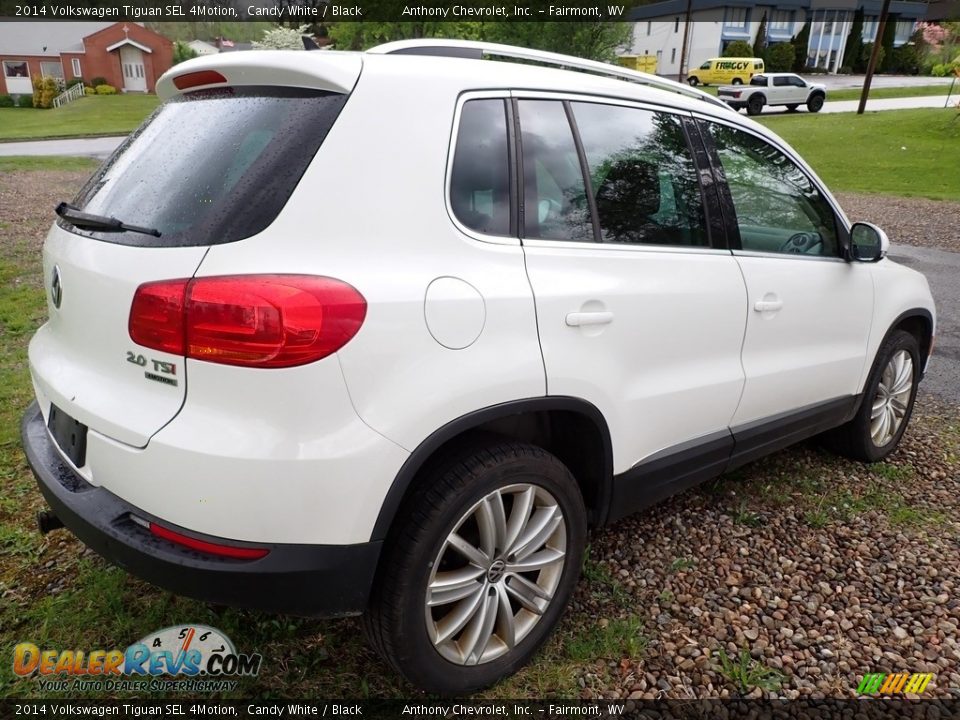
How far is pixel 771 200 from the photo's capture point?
10.5ft

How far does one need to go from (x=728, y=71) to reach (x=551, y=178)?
136 ft

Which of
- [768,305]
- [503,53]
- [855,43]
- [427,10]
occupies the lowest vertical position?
[768,305]

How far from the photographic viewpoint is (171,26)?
8912 centimetres

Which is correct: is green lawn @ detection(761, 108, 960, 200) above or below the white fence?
above

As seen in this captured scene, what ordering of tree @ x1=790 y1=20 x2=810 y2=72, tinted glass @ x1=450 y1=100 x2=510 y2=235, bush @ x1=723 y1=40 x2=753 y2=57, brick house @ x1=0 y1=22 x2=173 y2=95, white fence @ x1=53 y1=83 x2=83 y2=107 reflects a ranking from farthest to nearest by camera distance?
brick house @ x1=0 y1=22 x2=173 y2=95
tree @ x1=790 y1=20 x2=810 y2=72
bush @ x1=723 y1=40 x2=753 y2=57
white fence @ x1=53 y1=83 x2=83 y2=107
tinted glass @ x1=450 y1=100 x2=510 y2=235

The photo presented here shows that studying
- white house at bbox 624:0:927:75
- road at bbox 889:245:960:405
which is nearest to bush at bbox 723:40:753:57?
white house at bbox 624:0:927:75

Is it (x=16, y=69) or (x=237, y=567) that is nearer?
(x=237, y=567)

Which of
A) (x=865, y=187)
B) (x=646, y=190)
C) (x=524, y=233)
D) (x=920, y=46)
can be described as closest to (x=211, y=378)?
(x=524, y=233)

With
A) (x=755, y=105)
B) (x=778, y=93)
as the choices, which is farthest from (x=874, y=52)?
(x=755, y=105)

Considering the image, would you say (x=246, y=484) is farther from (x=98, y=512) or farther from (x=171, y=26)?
(x=171, y=26)

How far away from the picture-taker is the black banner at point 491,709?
7.16ft

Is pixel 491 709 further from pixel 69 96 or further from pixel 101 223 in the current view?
pixel 69 96

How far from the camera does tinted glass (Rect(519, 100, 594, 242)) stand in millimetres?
2266

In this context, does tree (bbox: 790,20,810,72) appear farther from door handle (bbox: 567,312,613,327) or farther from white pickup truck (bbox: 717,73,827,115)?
door handle (bbox: 567,312,613,327)
